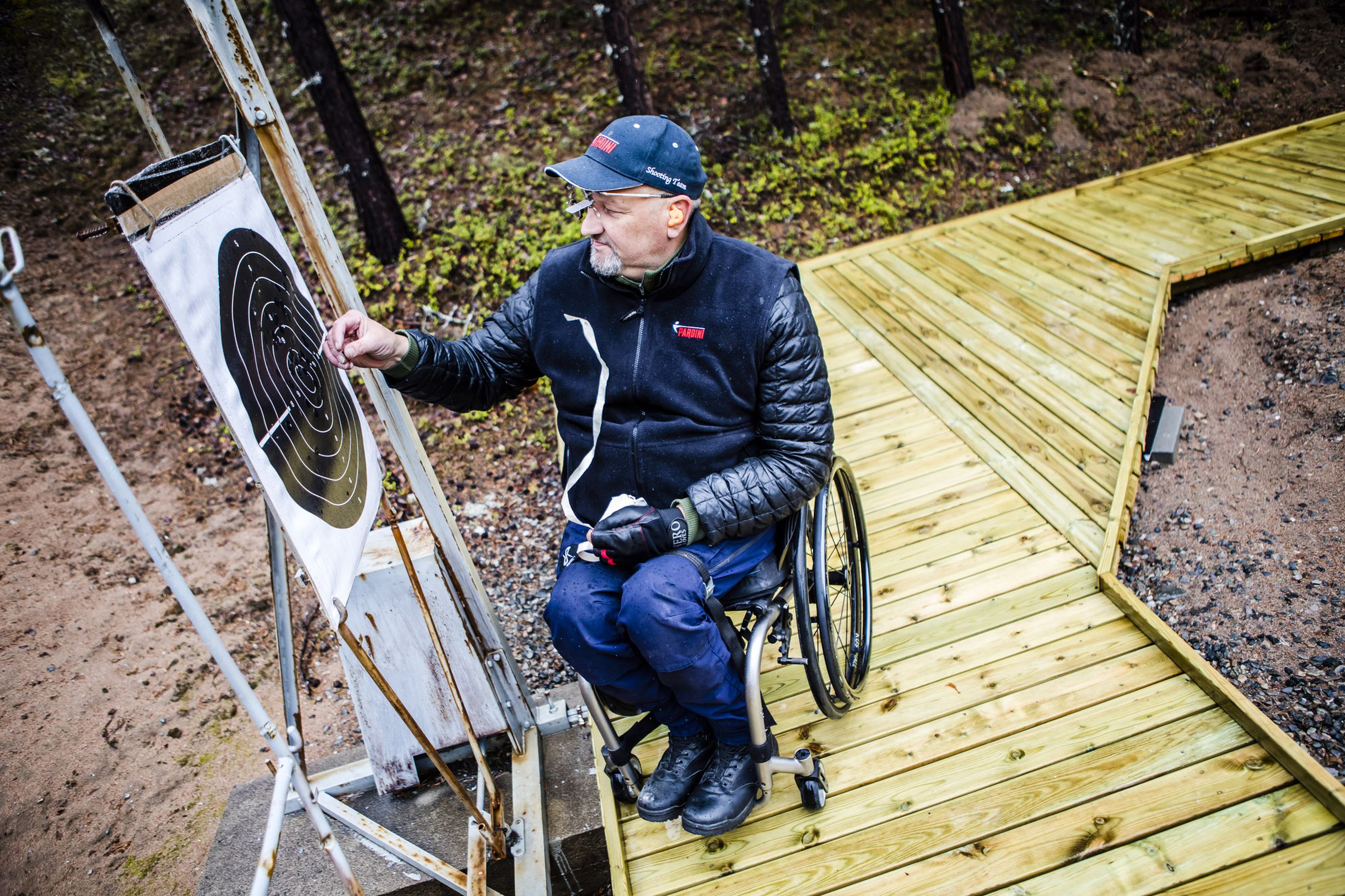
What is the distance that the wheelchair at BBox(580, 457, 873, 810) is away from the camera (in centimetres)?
170

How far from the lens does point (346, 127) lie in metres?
4.11

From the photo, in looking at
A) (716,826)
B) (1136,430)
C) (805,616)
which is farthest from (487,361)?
(1136,430)

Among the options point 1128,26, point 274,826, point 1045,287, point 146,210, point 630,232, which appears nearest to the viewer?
point 146,210

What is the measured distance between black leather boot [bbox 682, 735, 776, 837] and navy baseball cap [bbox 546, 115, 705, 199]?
1.27 metres

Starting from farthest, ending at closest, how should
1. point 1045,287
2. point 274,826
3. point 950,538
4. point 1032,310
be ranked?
point 1045,287, point 1032,310, point 950,538, point 274,826

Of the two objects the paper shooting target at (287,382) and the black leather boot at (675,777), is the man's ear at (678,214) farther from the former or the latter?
the black leather boot at (675,777)

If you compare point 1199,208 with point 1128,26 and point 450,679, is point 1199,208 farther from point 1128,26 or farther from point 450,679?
point 450,679

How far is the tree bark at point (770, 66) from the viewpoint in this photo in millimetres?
4730

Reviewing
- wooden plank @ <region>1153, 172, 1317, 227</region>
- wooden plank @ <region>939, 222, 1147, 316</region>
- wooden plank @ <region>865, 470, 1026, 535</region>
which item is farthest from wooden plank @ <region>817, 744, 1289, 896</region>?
wooden plank @ <region>1153, 172, 1317, 227</region>

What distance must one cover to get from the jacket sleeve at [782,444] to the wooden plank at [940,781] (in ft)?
2.37

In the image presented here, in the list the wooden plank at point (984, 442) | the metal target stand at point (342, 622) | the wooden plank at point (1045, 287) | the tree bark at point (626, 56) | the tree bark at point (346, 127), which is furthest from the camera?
the tree bark at point (626, 56)

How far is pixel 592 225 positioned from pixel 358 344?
57cm

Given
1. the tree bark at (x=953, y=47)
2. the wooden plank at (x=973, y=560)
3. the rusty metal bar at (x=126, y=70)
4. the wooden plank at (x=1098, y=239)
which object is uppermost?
the rusty metal bar at (x=126, y=70)

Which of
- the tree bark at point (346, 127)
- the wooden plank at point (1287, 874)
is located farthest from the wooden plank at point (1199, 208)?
the tree bark at point (346, 127)
